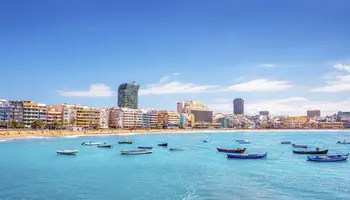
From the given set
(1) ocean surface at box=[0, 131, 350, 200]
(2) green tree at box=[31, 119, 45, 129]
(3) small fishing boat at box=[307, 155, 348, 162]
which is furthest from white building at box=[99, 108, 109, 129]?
(3) small fishing boat at box=[307, 155, 348, 162]

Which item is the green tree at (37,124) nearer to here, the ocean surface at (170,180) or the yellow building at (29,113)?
the yellow building at (29,113)

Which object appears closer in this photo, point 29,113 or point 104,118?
point 29,113

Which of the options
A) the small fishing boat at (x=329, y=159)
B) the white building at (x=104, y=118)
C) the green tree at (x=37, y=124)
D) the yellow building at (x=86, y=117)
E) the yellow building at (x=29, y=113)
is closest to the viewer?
the small fishing boat at (x=329, y=159)

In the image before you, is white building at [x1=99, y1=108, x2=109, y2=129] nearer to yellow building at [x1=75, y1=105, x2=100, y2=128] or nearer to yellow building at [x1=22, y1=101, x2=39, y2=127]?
yellow building at [x1=75, y1=105, x2=100, y2=128]

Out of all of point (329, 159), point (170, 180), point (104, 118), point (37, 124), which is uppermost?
point (104, 118)

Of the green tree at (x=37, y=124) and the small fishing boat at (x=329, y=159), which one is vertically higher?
the green tree at (x=37, y=124)

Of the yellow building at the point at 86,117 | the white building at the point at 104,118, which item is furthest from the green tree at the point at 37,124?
the white building at the point at 104,118

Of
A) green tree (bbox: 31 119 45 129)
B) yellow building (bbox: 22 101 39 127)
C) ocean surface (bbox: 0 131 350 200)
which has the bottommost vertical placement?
ocean surface (bbox: 0 131 350 200)

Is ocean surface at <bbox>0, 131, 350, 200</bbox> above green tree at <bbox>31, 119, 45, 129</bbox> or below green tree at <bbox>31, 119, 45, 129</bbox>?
below

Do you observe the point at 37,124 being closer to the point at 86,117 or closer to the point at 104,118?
the point at 86,117

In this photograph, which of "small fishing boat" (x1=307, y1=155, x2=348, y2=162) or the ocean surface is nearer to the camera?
the ocean surface

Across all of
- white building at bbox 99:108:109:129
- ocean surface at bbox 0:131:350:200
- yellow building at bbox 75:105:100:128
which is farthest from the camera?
white building at bbox 99:108:109:129

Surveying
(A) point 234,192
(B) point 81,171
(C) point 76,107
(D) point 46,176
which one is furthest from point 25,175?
(C) point 76,107

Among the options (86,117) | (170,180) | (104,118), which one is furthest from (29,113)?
(170,180)
